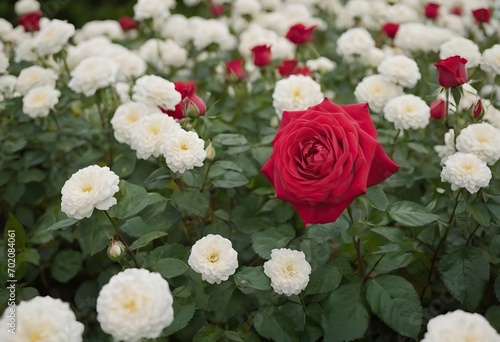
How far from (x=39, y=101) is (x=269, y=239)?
0.93m

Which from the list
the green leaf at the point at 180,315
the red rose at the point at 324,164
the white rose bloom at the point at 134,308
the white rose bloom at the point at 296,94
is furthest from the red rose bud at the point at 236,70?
the white rose bloom at the point at 134,308

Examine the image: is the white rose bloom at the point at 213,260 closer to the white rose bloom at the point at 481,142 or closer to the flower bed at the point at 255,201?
the flower bed at the point at 255,201

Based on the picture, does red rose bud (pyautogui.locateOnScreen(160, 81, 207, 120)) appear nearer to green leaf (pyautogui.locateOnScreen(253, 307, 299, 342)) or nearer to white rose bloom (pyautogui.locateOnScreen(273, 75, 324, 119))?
white rose bloom (pyautogui.locateOnScreen(273, 75, 324, 119))

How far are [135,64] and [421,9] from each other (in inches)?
74.0

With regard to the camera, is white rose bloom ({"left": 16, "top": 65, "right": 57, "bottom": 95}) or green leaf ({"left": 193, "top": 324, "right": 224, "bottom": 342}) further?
white rose bloom ({"left": 16, "top": 65, "right": 57, "bottom": 95})

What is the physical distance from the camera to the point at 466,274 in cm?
125

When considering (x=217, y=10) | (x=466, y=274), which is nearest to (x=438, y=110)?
(x=466, y=274)

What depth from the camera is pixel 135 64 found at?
195 cm

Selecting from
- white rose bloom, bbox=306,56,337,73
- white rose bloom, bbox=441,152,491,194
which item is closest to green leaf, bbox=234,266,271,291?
white rose bloom, bbox=441,152,491,194

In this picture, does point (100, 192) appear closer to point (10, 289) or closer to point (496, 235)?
point (10, 289)

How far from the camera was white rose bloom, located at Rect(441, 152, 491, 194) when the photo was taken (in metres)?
1.17

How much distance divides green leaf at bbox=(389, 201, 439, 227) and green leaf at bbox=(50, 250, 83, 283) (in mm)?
996

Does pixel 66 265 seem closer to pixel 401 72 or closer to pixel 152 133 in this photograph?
pixel 152 133

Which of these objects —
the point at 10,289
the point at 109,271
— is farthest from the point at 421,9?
the point at 10,289
